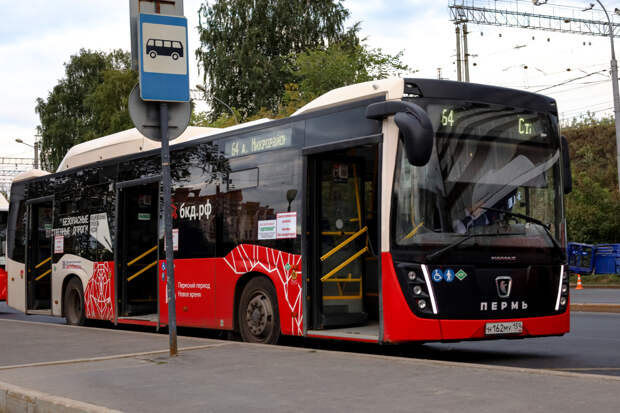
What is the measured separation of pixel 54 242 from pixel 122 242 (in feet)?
9.50

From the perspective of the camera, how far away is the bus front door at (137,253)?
15.8 m

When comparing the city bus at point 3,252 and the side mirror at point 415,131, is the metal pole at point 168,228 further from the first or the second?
the city bus at point 3,252

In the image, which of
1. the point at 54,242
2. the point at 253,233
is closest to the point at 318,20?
the point at 54,242

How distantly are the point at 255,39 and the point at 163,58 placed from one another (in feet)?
142

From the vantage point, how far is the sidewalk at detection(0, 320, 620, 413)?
6.49 m

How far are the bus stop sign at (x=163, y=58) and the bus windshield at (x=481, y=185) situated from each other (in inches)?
103

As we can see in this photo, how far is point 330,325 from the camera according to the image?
11328 mm

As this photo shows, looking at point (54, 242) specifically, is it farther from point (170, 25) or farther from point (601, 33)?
point (601, 33)

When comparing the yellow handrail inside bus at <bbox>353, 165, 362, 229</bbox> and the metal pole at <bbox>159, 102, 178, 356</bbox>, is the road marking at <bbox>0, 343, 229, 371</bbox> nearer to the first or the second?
the metal pole at <bbox>159, 102, 178, 356</bbox>

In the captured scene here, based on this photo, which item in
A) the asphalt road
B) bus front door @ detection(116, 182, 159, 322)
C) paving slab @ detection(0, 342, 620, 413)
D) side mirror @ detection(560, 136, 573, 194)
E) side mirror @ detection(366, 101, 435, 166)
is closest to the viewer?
paving slab @ detection(0, 342, 620, 413)

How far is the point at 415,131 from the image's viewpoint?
959 cm

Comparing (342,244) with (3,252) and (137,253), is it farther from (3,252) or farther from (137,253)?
(3,252)

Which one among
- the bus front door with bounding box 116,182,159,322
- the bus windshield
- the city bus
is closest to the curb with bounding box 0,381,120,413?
the bus windshield

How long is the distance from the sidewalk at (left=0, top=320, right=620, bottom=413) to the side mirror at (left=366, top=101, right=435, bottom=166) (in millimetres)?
2137
